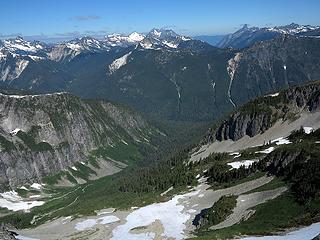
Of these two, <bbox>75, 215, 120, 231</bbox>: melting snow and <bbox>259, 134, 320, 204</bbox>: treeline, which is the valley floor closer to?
<bbox>75, 215, 120, 231</bbox>: melting snow

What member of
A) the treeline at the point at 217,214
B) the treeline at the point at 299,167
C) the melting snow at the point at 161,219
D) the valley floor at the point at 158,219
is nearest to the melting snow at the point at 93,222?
the valley floor at the point at 158,219

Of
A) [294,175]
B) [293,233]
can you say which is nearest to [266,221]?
[293,233]

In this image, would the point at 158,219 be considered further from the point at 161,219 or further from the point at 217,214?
the point at 217,214

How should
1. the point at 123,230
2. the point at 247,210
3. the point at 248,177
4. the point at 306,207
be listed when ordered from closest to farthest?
1. the point at 306,207
2. the point at 247,210
3. the point at 123,230
4. the point at 248,177

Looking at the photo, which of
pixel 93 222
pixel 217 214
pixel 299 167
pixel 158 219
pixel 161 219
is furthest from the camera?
pixel 93 222

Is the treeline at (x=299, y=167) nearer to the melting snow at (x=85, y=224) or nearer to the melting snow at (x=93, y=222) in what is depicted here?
the melting snow at (x=93, y=222)

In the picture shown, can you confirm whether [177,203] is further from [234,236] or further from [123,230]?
[234,236]

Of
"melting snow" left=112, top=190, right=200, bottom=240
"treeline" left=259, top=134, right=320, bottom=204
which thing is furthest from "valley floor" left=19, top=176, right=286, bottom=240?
"treeline" left=259, top=134, right=320, bottom=204

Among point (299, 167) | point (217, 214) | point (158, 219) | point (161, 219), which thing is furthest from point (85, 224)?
point (299, 167)
